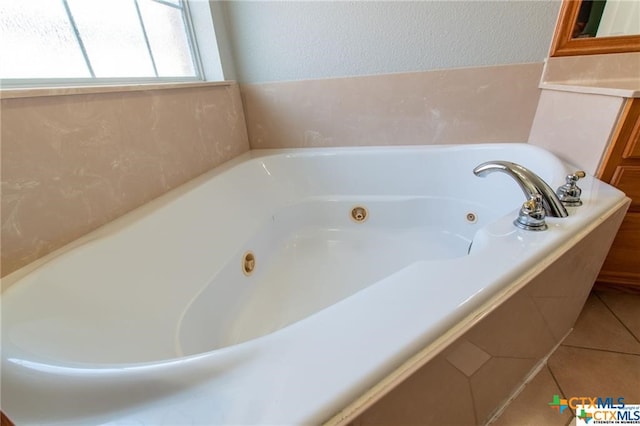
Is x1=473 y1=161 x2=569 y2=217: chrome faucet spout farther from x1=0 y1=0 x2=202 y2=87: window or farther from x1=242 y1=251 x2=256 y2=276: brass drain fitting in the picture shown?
x1=0 y1=0 x2=202 y2=87: window

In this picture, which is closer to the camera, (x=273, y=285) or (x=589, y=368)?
(x=589, y=368)

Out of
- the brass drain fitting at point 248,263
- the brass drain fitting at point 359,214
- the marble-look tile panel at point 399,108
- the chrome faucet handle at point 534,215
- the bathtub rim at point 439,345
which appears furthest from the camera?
the brass drain fitting at point 359,214

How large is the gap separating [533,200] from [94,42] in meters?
1.31

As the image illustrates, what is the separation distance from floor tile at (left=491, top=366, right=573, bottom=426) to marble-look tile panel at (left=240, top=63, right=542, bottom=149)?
0.97 m

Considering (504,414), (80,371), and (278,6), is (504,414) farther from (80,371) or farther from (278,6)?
(278,6)

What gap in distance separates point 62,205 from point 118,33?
681 mm

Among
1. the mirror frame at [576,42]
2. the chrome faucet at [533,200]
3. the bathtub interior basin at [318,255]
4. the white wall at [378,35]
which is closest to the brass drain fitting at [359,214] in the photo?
the bathtub interior basin at [318,255]

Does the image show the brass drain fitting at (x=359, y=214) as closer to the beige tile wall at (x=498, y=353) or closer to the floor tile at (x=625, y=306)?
the beige tile wall at (x=498, y=353)

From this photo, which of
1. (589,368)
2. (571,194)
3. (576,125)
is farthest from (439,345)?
(576,125)

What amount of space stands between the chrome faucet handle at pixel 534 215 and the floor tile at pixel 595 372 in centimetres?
53

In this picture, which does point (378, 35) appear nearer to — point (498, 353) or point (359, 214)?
point (359, 214)

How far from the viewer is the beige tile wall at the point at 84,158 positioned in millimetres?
611

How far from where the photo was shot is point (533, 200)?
58 centimetres

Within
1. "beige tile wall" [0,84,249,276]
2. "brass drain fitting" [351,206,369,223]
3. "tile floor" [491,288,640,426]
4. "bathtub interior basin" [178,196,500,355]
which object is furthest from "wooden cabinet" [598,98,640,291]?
"beige tile wall" [0,84,249,276]
